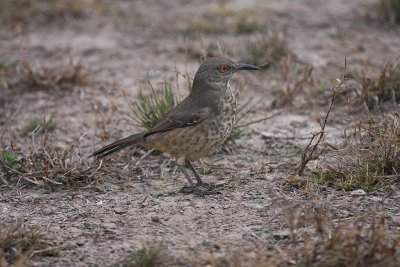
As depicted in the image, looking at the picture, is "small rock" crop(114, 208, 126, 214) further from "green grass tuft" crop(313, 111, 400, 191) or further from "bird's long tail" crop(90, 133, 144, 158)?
"green grass tuft" crop(313, 111, 400, 191)

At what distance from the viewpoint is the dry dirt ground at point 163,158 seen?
4.72m

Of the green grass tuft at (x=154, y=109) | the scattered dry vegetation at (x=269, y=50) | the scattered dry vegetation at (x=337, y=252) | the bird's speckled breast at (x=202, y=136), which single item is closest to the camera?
the scattered dry vegetation at (x=337, y=252)

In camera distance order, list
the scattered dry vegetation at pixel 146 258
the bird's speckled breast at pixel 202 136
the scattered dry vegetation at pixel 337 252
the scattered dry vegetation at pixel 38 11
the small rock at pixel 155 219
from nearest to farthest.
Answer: the scattered dry vegetation at pixel 337 252
the scattered dry vegetation at pixel 146 258
the small rock at pixel 155 219
the bird's speckled breast at pixel 202 136
the scattered dry vegetation at pixel 38 11

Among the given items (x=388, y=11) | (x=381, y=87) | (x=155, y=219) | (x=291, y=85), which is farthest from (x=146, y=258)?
(x=388, y=11)

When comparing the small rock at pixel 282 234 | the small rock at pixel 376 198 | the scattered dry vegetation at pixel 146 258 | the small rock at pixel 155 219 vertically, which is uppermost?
the scattered dry vegetation at pixel 146 258

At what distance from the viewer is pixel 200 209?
525cm

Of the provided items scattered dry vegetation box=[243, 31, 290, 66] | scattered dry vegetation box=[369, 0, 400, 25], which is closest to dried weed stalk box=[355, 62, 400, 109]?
scattered dry vegetation box=[243, 31, 290, 66]

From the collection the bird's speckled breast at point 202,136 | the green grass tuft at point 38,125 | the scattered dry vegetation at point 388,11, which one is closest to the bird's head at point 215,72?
the bird's speckled breast at point 202,136

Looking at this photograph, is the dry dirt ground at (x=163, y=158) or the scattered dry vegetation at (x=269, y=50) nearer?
the dry dirt ground at (x=163, y=158)

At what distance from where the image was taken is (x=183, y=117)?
221 inches

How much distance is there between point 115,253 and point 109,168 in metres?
1.68

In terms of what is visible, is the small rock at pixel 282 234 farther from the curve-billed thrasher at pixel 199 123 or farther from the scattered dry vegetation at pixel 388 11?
the scattered dry vegetation at pixel 388 11

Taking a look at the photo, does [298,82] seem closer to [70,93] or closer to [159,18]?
[70,93]

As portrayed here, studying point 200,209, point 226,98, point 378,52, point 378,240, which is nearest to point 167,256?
point 200,209
